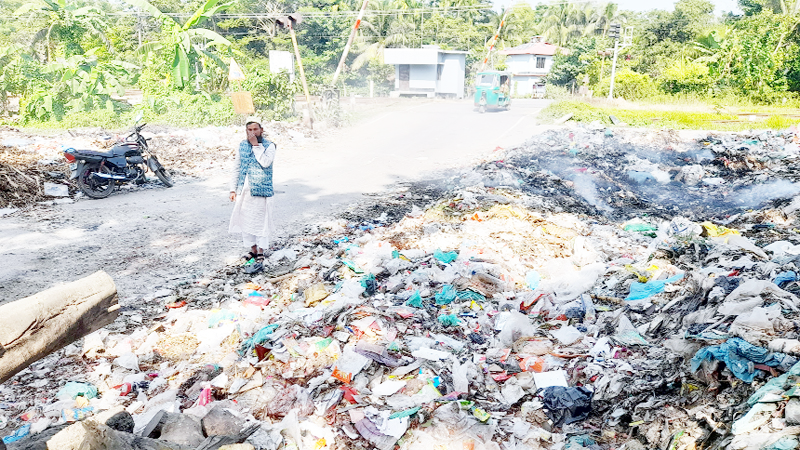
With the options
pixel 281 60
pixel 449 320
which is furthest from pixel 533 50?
pixel 449 320

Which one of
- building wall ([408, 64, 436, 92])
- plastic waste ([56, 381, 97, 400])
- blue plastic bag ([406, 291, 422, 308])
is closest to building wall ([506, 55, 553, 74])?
building wall ([408, 64, 436, 92])

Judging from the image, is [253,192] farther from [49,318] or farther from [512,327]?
[49,318]

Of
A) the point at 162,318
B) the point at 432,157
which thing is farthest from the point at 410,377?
the point at 432,157

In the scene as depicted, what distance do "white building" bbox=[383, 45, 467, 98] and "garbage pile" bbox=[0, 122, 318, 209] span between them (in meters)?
20.3

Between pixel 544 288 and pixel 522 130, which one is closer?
pixel 544 288

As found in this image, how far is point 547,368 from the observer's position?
3.93 m

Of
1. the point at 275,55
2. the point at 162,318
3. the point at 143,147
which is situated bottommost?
the point at 162,318

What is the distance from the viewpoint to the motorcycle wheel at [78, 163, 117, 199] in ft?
28.4

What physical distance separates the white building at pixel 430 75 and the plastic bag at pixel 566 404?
33.2m

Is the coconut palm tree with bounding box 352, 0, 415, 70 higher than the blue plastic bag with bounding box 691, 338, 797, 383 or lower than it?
higher

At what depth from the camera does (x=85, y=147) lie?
11.9 metres

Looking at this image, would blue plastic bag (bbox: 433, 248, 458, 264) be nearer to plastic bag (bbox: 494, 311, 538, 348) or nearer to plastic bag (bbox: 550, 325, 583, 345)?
plastic bag (bbox: 494, 311, 538, 348)

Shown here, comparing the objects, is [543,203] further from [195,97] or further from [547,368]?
[195,97]

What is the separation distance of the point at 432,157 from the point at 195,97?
796 cm
